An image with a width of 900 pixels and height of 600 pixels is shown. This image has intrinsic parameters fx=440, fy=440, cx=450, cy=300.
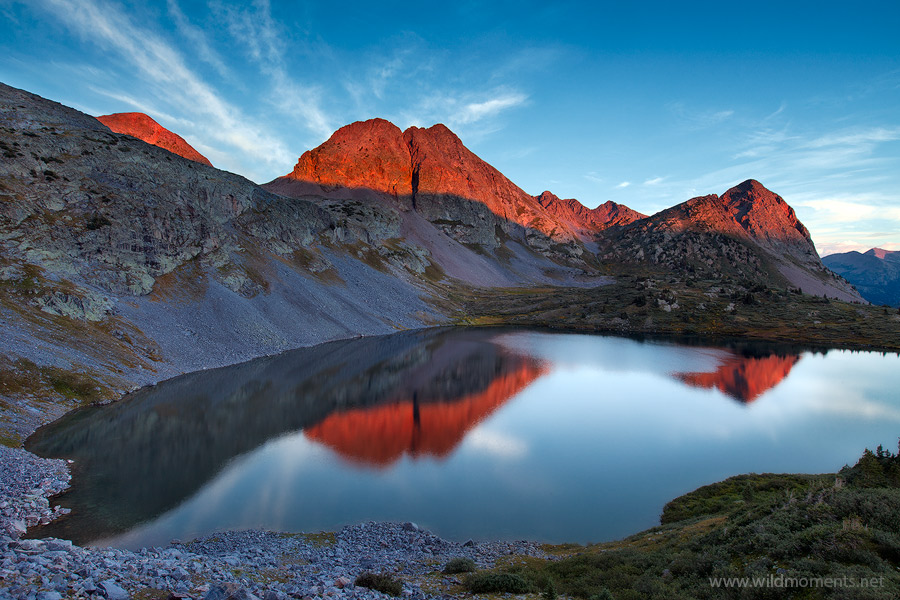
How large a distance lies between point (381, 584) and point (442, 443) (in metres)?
27.8

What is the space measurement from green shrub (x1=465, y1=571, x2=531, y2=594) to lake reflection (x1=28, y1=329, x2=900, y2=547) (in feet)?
35.0

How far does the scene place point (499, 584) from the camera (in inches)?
644

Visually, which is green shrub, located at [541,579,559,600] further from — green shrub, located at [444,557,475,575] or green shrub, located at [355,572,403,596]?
green shrub, located at [355,572,403,596]

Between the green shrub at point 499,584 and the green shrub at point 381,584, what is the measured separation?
9.23ft

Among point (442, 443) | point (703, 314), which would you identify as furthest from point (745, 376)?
point (703, 314)

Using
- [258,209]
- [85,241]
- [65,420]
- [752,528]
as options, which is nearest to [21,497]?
[65,420]

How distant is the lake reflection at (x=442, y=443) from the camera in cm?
2909

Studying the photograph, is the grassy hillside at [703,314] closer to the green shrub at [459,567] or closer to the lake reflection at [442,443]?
the lake reflection at [442,443]

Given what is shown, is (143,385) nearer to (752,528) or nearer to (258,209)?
(752,528)

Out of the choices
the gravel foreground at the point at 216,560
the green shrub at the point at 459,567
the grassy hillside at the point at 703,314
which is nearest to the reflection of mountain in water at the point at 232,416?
the gravel foreground at the point at 216,560

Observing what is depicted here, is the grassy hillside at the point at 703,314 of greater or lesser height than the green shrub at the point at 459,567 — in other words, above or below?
above

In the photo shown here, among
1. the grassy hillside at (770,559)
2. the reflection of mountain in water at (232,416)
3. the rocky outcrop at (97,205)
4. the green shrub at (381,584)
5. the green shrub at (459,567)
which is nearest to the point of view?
the grassy hillside at (770,559)

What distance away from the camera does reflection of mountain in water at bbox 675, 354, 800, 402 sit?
66.4 m

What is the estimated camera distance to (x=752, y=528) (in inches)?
621
